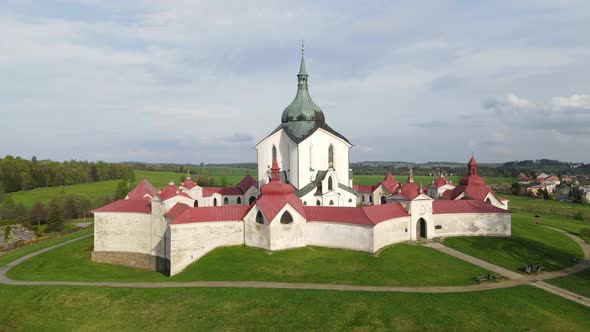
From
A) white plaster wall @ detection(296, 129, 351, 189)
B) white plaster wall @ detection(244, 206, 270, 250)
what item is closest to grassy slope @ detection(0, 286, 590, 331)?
white plaster wall @ detection(244, 206, 270, 250)

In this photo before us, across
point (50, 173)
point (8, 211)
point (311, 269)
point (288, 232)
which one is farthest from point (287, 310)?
point (50, 173)

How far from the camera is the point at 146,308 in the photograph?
1046 inches

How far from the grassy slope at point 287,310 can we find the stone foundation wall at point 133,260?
857 centimetres

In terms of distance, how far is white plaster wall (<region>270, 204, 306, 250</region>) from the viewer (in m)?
34.6

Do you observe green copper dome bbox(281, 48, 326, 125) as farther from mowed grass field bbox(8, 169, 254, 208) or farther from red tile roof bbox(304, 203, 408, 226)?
mowed grass field bbox(8, 169, 254, 208)

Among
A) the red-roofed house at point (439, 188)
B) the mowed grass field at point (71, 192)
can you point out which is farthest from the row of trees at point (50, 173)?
the red-roofed house at point (439, 188)

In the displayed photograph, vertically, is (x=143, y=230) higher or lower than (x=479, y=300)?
higher

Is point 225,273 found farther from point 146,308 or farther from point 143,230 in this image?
point 143,230

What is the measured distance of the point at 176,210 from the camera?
36688 millimetres

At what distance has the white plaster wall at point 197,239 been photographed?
33.5 m

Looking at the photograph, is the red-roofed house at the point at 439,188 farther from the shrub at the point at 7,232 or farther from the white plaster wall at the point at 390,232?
the shrub at the point at 7,232

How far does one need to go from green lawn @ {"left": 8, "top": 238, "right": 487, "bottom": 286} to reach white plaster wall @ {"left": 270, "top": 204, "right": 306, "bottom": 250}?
32.4 inches

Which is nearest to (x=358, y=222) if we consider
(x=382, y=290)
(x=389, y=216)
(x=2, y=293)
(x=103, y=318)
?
(x=389, y=216)

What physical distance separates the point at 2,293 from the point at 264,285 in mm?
20603
